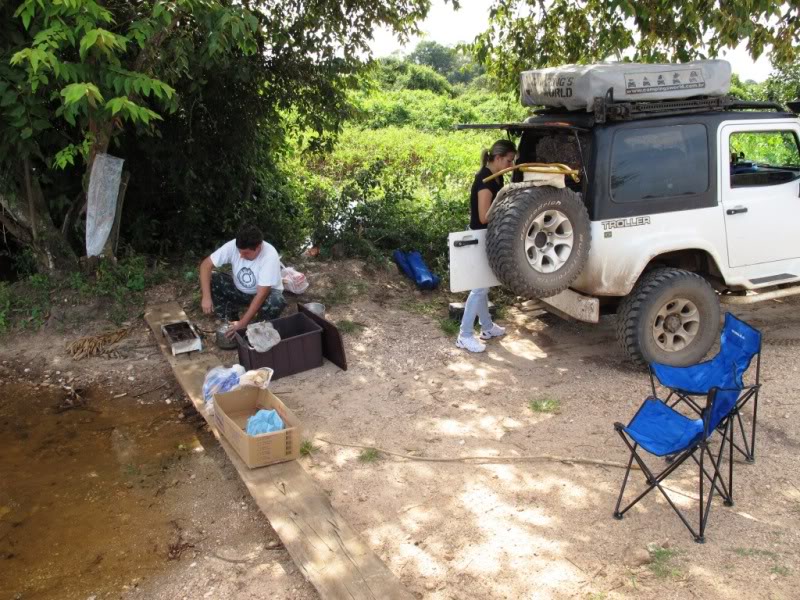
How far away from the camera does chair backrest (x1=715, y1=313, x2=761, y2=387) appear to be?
393 centimetres

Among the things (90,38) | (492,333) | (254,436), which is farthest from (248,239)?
(492,333)

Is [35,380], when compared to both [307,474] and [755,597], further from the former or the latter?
[755,597]

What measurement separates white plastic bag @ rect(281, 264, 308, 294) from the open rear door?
2374 millimetres

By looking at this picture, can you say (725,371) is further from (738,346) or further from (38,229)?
(38,229)

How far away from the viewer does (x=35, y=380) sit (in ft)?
19.6

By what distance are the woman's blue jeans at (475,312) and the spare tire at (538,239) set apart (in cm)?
97

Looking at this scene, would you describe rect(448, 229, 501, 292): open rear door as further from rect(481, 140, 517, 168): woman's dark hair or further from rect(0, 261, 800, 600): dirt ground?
rect(0, 261, 800, 600): dirt ground

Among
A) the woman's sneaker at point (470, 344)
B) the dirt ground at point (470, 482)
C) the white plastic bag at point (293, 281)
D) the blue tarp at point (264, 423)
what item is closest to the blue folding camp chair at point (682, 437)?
the dirt ground at point (470, 482)

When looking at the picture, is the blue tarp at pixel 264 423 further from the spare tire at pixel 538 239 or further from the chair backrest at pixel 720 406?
the chair backrest at pixel 720 406

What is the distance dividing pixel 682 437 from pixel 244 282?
13.4ft

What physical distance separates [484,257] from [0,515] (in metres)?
3.66

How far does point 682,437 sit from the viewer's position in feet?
11.7

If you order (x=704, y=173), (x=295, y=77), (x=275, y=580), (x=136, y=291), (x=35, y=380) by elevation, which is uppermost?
(x=295, y=77)

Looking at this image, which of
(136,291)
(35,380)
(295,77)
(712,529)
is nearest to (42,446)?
(35,380)
